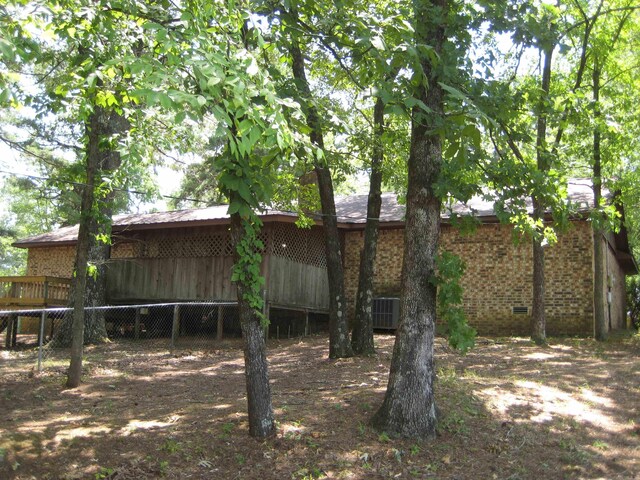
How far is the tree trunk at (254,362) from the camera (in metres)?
6.57

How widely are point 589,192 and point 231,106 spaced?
14869 mm

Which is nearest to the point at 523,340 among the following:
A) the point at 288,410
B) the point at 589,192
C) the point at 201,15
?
the point at 589,192

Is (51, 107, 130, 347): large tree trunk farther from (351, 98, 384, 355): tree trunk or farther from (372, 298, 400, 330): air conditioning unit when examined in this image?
(372, 298, 400, 330): air conditioning unit

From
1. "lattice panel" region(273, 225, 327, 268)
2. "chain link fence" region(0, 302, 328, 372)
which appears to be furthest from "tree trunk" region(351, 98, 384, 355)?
"chain link fence" region(0, 302, 328, 372)

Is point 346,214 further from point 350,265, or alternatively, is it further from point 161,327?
point 161,327

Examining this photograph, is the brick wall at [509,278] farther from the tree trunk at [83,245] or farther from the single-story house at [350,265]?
the tree trunk at [83,245]

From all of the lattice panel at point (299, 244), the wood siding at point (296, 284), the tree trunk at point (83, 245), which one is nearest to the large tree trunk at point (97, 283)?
the tree trunk at point (83, 245)

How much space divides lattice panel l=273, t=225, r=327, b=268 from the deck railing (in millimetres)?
5948

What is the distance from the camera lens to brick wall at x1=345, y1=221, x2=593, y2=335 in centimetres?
1547

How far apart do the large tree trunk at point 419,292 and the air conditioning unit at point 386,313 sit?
32.7ft

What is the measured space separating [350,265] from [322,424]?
11.5m

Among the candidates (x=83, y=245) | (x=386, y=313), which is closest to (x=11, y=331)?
(x=83, y=245)

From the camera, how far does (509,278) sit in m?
16.2

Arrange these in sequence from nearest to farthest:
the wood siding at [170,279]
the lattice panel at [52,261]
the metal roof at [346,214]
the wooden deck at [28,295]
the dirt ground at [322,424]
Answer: the dirt ground at [322,424]
the metal roof at [346,214]
the wooden deck at [28,295]
the wood siding at [170,279]
the lattice panel at [52,261]
